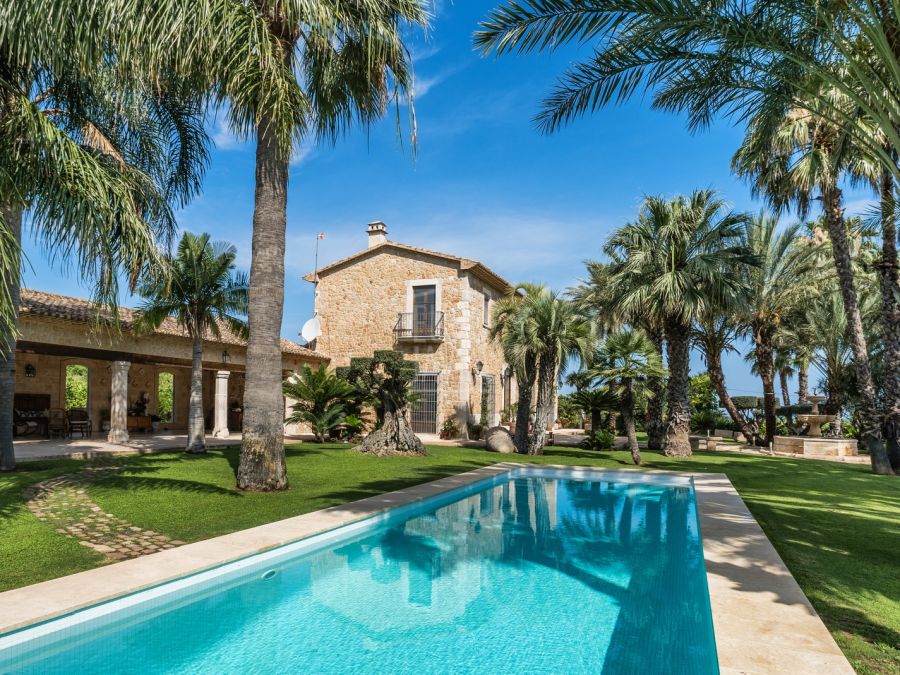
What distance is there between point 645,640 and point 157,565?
4137 mm

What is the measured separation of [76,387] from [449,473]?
20451 mm

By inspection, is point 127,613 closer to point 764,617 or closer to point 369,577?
point 369,577

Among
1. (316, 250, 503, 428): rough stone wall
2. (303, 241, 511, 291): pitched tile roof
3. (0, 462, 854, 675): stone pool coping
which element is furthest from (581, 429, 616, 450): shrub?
(0, 462, 854, 675): stone pool coping

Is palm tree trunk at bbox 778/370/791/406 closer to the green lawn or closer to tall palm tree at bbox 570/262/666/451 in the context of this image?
tall palm tree at bbox 570/262/666/451

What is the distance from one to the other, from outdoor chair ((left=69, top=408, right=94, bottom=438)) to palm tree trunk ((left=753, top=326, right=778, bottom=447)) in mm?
23675

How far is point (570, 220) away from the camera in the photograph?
52.3 feet

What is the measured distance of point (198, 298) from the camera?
1341cm

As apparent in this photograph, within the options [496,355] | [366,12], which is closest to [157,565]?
[366,12]

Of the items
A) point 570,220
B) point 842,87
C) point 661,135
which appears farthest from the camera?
point 570,220

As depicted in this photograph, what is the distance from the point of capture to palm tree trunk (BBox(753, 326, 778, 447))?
1964 centimetres

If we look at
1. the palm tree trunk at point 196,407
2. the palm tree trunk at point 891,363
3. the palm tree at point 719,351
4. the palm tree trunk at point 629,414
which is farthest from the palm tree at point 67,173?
the palm tree at point 719,351

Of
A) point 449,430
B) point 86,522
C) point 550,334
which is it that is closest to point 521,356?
point 550,334

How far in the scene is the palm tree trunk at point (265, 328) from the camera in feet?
28.0

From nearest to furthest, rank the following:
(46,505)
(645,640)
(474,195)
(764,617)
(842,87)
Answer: (764,617) < (645,640) < (842,87) < (46,505) < (474,195)
